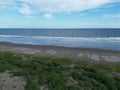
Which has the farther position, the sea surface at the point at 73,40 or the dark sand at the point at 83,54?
the sea surface at the point at 73,40

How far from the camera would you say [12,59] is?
1087 cm

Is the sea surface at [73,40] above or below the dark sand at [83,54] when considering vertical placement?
below

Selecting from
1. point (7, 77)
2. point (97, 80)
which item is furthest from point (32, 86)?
point (97, 80)

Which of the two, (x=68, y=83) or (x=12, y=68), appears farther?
(x=12, y=68)

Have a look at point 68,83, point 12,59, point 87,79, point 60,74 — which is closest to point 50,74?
point 60,74

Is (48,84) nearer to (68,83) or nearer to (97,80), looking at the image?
(68,83)

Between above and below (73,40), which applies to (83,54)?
above

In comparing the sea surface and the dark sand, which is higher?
the dark sand

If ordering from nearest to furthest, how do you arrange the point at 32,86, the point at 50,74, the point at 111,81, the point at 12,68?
1. the point at 32,86
2. the point at 111,81
3. the point at 50,74
4. the point at 12,68

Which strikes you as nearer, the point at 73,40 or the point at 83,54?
the point at 83,54

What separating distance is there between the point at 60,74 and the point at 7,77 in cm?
245

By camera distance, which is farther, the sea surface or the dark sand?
the sea surface

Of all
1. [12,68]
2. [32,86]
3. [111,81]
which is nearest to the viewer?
[32,86]

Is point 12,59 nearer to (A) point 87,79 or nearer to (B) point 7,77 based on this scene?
(B) point 7,77
